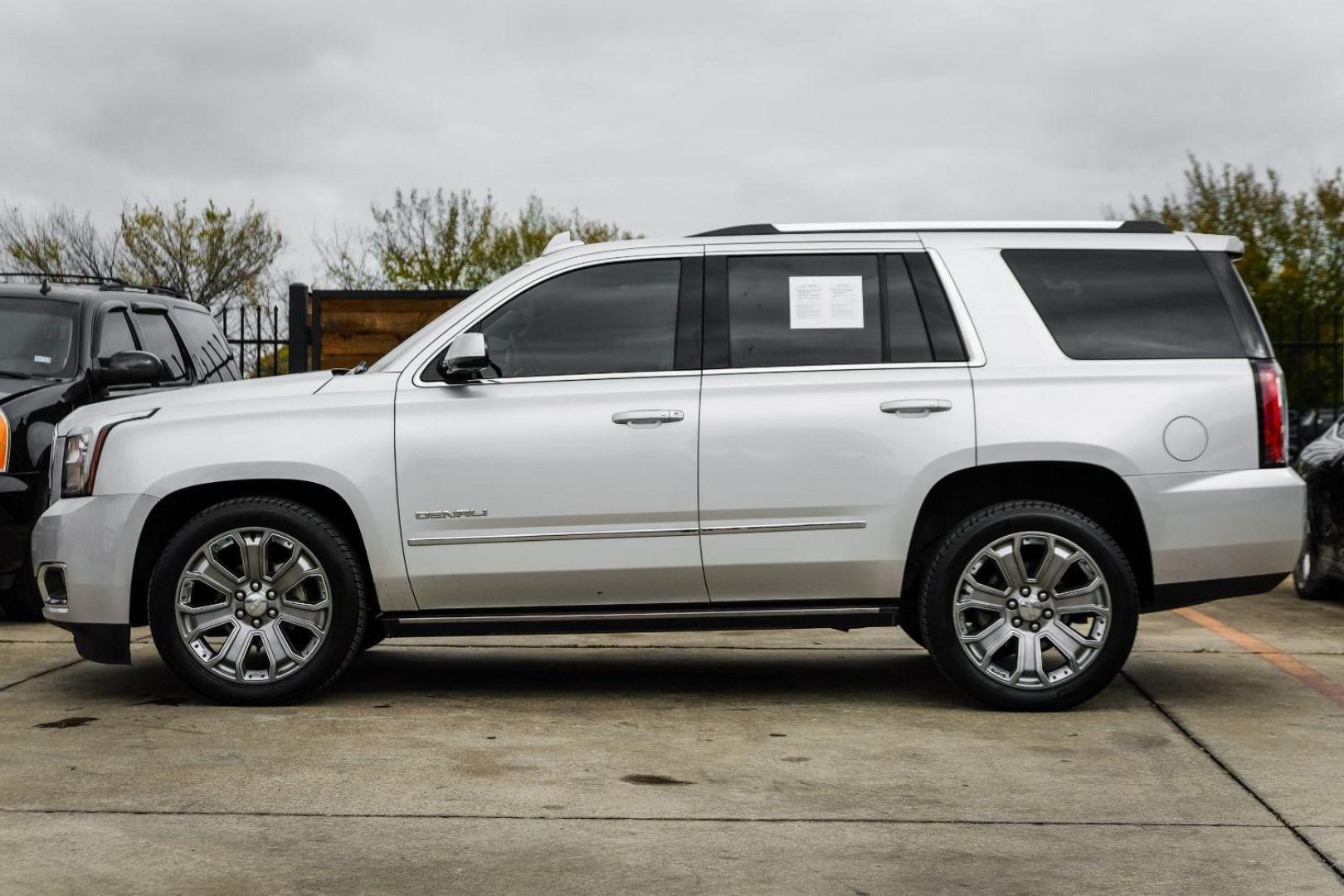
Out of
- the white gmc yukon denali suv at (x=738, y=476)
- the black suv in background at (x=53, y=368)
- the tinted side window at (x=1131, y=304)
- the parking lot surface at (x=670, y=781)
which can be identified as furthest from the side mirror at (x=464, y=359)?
the black suv in background at (x=53, y=368)

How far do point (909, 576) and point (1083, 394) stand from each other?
1.02 metres

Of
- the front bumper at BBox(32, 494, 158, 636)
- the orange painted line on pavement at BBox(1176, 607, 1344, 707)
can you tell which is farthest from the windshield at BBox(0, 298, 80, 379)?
the orange painted line on pavement at BBox(1176, 607, 1344, 707)

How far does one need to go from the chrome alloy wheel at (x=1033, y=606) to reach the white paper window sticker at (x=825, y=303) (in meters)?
1.09

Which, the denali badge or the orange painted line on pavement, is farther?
the orange painted line on pavement

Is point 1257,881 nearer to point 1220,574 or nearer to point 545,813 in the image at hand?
point 545,813

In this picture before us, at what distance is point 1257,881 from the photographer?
416 centimetres

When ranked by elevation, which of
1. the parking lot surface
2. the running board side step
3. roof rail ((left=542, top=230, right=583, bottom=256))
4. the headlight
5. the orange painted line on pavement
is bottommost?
the orange painted line on pavement

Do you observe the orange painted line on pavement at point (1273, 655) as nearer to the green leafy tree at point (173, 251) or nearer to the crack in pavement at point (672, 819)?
the crack in pavement at point (672, 819)

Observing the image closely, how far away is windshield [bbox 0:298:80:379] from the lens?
928 centimetres

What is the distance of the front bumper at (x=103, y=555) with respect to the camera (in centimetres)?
651

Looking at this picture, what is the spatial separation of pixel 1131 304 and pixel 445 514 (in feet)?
9.50

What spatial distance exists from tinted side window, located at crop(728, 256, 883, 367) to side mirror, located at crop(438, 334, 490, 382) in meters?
1.01

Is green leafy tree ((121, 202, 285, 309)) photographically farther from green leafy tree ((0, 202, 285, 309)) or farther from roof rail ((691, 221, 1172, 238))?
roof rail ((691, 221, 1172, 238))

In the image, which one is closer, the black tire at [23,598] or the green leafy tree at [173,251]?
the black tire at [23,598]
